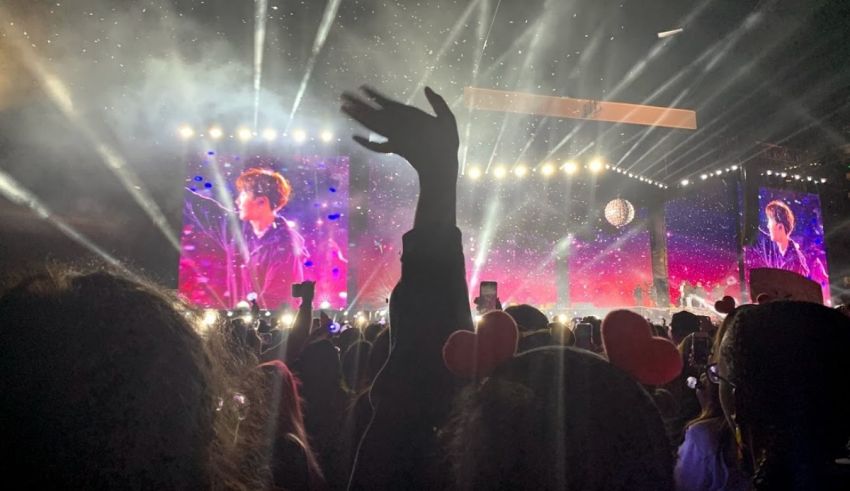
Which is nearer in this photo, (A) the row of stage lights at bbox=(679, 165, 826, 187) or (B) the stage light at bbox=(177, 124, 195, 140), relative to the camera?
(B) the stage light at bbox=(177, 124, 195, 140)

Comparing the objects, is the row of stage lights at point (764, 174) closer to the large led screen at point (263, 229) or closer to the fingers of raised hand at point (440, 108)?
the large led screen at point (263, 229)

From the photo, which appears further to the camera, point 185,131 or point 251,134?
point 251,134

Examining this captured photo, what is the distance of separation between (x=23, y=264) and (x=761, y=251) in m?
18.4

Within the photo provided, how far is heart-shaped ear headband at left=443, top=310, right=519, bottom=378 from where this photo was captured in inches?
36.4

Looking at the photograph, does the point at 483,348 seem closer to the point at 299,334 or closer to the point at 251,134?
the point at 299,334

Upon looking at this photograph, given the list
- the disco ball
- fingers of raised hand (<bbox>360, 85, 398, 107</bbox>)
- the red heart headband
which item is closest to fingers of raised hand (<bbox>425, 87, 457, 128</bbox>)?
fingers of raised hand (<bbox>360, 85, 398, 107</bbox>)

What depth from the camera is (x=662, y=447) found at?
0.80 metres

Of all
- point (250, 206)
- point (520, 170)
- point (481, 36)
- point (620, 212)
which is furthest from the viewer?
point (520, 170)

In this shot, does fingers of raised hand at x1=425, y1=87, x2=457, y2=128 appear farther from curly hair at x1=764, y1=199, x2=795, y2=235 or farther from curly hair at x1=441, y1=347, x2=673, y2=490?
curly hair at x1=764, y1=199, x2=795, y2=235

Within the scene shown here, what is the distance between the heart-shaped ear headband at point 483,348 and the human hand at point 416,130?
61cm

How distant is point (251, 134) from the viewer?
12648 mm

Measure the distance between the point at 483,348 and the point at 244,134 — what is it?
1310 cm

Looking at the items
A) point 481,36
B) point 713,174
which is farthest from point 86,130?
point 713,174

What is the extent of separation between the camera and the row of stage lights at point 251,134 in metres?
12.0
